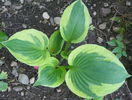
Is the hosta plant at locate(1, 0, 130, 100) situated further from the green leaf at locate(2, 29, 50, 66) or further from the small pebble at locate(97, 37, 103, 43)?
the small pebble at locate(97, 37, 103, 43)

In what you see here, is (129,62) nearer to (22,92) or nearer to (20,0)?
(22,92)

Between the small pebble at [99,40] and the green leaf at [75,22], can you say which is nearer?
the green leaf at [75,22]

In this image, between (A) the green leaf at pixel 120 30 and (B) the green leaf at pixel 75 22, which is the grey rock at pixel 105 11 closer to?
(A) the green leaf at pixel 120 30

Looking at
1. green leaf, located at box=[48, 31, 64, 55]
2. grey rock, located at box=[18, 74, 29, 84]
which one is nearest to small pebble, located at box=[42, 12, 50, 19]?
green leaf, located at box=[48, 31, 64, 55]

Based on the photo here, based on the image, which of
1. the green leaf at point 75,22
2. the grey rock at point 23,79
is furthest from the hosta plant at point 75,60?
the grey rock at point 23,79

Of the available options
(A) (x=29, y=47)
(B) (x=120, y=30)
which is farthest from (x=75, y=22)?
(B) (x=120, y=30)

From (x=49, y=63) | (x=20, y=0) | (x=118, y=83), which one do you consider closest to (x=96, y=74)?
(x=118, y=83)
